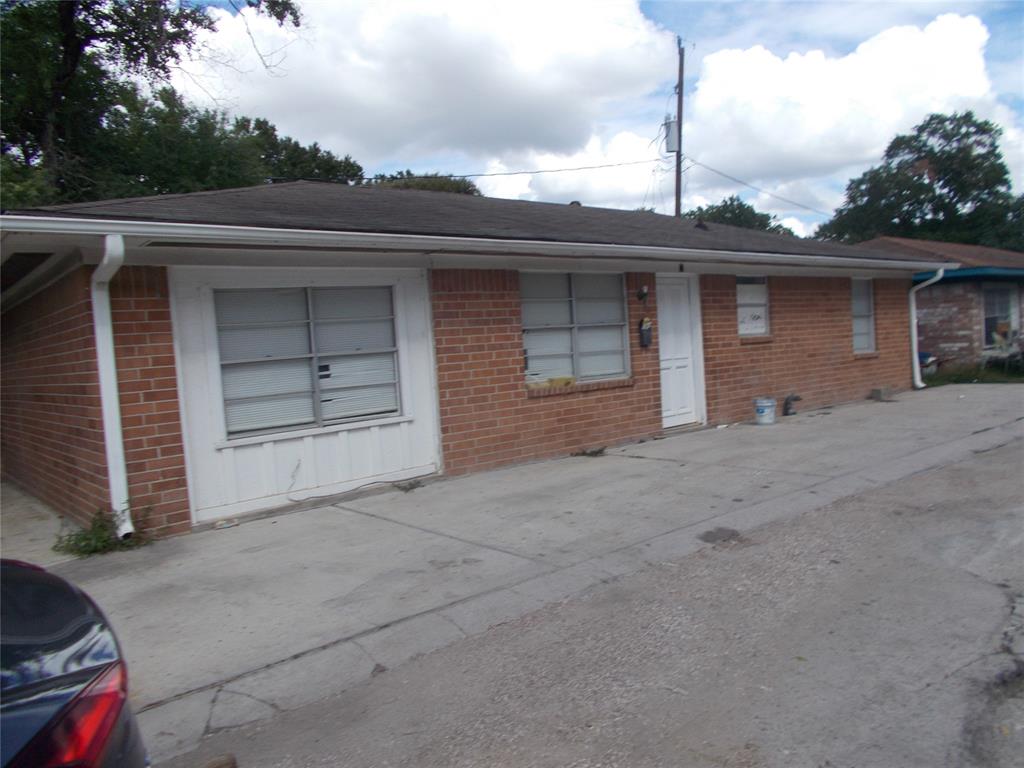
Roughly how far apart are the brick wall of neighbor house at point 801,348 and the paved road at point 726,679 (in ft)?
21.3

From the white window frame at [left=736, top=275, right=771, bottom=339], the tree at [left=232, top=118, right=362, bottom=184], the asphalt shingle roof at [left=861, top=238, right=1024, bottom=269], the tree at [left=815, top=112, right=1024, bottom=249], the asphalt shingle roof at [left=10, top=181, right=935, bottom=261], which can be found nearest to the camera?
the asphalt shingle roof at [left=10, top=181, right=935, bottom=261]

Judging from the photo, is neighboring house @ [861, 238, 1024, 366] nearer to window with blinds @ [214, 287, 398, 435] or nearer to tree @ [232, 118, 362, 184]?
window with blinds @ [214, 287, 398, 435]

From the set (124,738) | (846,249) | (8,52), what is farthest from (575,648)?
(8,52)

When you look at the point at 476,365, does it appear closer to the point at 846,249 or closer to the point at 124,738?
the point at 124,738

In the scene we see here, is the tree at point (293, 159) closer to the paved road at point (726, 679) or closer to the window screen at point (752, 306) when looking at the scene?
the window screen at point (752, 306)

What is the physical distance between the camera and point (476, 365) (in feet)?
28.3

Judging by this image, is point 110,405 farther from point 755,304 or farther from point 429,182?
point 429,182

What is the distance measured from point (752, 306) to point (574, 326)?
13.3 feet

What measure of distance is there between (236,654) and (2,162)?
41.9 ft

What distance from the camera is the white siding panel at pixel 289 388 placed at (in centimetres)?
680

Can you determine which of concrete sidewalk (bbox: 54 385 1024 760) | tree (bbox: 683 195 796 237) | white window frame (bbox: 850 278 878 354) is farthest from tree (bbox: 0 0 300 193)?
tree (bbox: 683 195 796 237)

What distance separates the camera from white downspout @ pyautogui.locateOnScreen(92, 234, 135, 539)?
6203 mm

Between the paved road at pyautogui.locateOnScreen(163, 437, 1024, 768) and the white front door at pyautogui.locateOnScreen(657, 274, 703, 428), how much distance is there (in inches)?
227

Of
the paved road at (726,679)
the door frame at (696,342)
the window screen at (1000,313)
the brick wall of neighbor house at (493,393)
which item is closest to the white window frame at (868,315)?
the door frame at (696,342)
